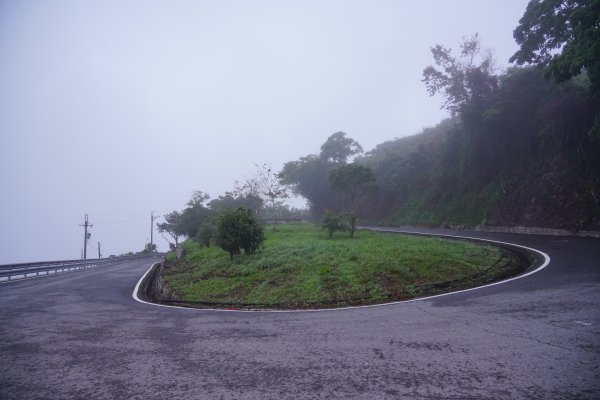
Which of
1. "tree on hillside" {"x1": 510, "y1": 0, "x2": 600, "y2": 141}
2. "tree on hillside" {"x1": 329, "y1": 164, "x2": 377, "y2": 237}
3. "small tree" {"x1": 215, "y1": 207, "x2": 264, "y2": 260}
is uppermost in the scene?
"tree on hillside" {"x1": 510, "y1": 0, "x2": 600, "y2": 141}

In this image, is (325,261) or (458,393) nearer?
(458,393)

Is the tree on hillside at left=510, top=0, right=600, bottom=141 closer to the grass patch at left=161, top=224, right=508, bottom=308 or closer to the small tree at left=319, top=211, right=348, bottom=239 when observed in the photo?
the grass patch at left=161, top=224, right=508, bottom=308

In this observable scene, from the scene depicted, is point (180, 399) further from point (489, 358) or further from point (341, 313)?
point (341, 313)

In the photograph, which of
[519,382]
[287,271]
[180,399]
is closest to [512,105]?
[287,271]

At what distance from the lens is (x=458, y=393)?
10.6 ft

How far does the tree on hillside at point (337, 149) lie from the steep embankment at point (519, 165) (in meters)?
20.2

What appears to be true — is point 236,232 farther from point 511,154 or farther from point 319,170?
point 319,170

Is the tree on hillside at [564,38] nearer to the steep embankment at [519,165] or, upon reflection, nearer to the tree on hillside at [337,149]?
the steep embankment at [519,165]

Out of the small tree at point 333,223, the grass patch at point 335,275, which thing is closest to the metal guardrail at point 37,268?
the grass patch at point 335,275

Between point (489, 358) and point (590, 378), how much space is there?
99 centimetres

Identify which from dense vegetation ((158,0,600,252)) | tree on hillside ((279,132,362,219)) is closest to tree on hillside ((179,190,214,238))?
dense vegetation ((158,0,600,252))

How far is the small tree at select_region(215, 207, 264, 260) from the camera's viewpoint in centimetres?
1691

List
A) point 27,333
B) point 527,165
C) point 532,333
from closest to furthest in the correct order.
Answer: point 532,333 → point 27,333 → point 527,165

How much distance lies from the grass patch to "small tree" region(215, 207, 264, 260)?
841mm
